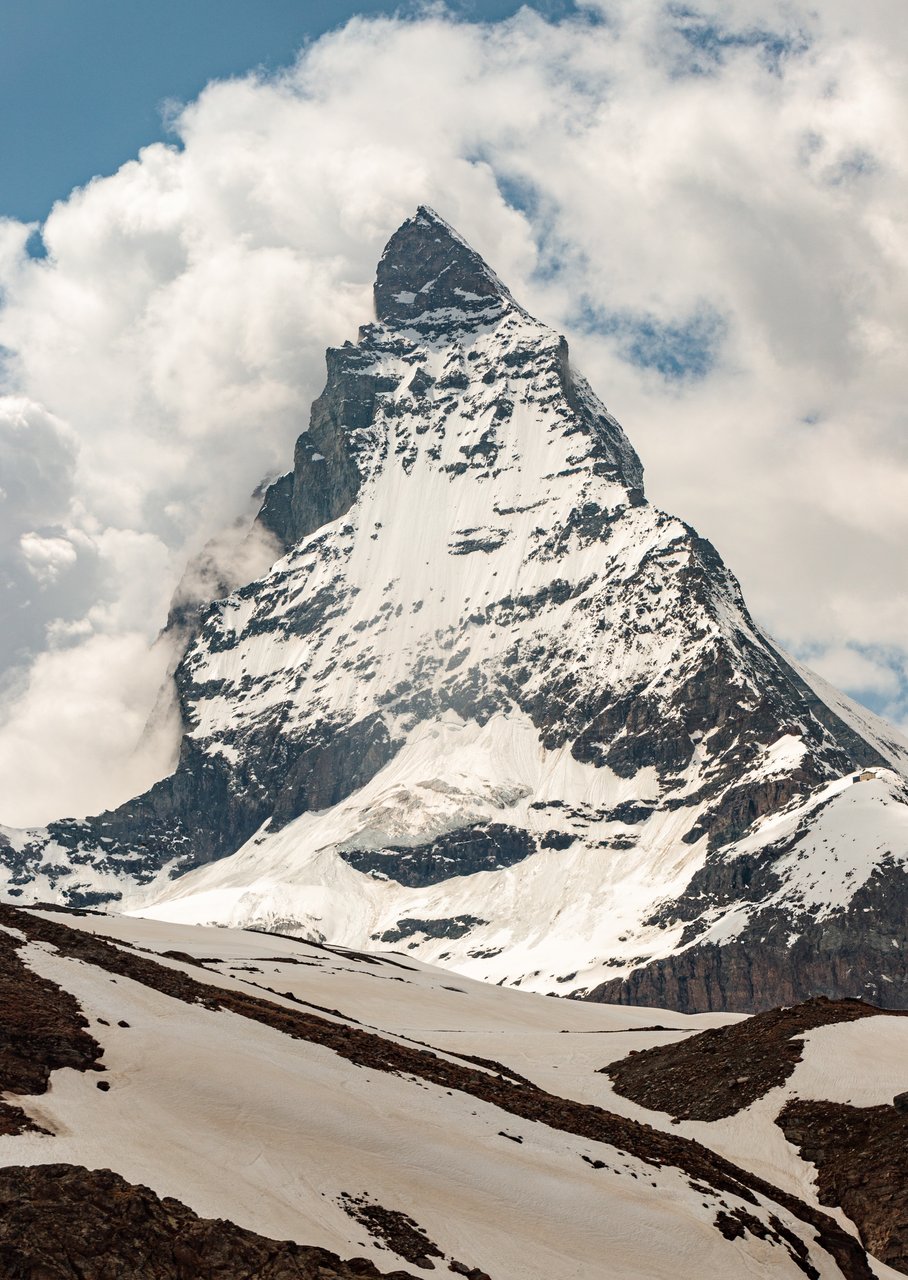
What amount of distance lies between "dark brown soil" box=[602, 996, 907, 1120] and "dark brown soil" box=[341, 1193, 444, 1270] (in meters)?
28.9

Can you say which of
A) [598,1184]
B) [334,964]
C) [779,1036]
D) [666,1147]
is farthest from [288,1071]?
[334,964]

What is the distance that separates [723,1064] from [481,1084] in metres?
16.1

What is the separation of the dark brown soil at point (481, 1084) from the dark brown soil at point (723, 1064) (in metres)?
6.31

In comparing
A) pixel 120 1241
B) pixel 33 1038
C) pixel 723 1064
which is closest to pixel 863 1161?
pixel 723 1064

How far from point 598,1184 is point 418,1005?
63.4 m

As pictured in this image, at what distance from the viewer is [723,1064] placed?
71.3m

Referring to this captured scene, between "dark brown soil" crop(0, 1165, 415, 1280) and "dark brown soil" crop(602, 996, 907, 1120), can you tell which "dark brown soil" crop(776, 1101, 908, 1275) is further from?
"dark brown soil" crop(0, 1165, 415, 1280)

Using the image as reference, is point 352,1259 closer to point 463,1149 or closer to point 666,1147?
point 463,1149

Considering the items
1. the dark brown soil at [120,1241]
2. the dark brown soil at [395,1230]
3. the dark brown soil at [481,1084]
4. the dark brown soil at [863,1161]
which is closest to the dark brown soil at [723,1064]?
the dark brown soil at [863,1161]

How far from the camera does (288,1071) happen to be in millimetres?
50875

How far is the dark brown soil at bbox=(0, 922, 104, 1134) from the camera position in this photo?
134 feet

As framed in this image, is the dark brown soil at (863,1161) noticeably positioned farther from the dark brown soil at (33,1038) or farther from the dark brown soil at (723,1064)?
the dark brown soil at (33,1038)

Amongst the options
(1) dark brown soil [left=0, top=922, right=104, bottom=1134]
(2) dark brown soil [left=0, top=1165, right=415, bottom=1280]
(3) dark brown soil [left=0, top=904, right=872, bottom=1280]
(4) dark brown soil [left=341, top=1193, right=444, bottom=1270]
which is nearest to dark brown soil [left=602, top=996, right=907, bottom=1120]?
(3) dark brown soil [left=0, top=904, right=872, bottom=1280]

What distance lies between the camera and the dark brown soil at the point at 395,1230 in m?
37.8
